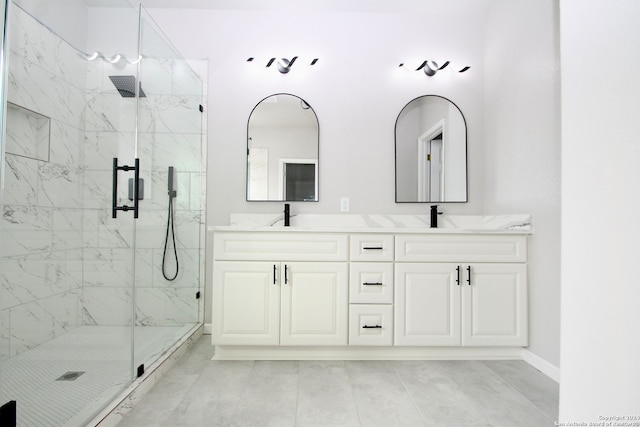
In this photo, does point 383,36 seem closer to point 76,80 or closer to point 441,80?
point 441,80

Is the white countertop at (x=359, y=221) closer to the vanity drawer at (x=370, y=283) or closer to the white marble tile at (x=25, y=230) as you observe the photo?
the vanity drawer at (x=370, y=283)

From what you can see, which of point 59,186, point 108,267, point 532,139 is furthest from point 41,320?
point 532,139

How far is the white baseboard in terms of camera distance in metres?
1.87

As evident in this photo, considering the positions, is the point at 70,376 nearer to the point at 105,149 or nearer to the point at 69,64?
the point at 105,149

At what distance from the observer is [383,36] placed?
2668mm

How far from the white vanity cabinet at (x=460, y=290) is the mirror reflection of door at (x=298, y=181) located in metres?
0.83

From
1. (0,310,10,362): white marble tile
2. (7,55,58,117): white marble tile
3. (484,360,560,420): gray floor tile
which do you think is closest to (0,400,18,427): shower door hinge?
(0,310,10,362): white marble tile

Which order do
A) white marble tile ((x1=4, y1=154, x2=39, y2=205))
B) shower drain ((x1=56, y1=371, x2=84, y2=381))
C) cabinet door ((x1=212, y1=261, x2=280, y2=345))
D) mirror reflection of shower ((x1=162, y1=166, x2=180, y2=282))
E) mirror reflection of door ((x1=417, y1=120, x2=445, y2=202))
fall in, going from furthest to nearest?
mirror reflection of door ((x1=417, y1=120, x2=445, y2=202)), mirror reflection of shower ((x1=162, y1=166, x2=180, y2=282)), cabinet door ((x1=212, y1=261, x2=280, y2=345)), shower drain ((x1=56, y1=371, x2=84, y2=381)), white marble tile ((x1=4, y1=154, x2=39, y2=205))

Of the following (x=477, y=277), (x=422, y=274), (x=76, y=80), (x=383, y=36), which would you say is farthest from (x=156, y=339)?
(x=383, y=36)

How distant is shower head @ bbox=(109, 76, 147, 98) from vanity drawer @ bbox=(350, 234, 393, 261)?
1511 millimetres

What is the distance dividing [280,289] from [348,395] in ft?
2.35

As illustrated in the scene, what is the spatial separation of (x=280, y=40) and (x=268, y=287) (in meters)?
1.91

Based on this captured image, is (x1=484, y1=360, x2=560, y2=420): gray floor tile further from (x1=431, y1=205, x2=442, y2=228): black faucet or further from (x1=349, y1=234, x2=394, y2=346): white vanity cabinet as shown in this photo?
(x1=431, y1=205, x2=442, y2=228): black faucet

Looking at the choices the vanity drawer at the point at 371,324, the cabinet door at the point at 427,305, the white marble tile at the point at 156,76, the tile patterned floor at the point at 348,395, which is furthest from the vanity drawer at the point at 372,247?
the white marble tile at the point at 156,76
